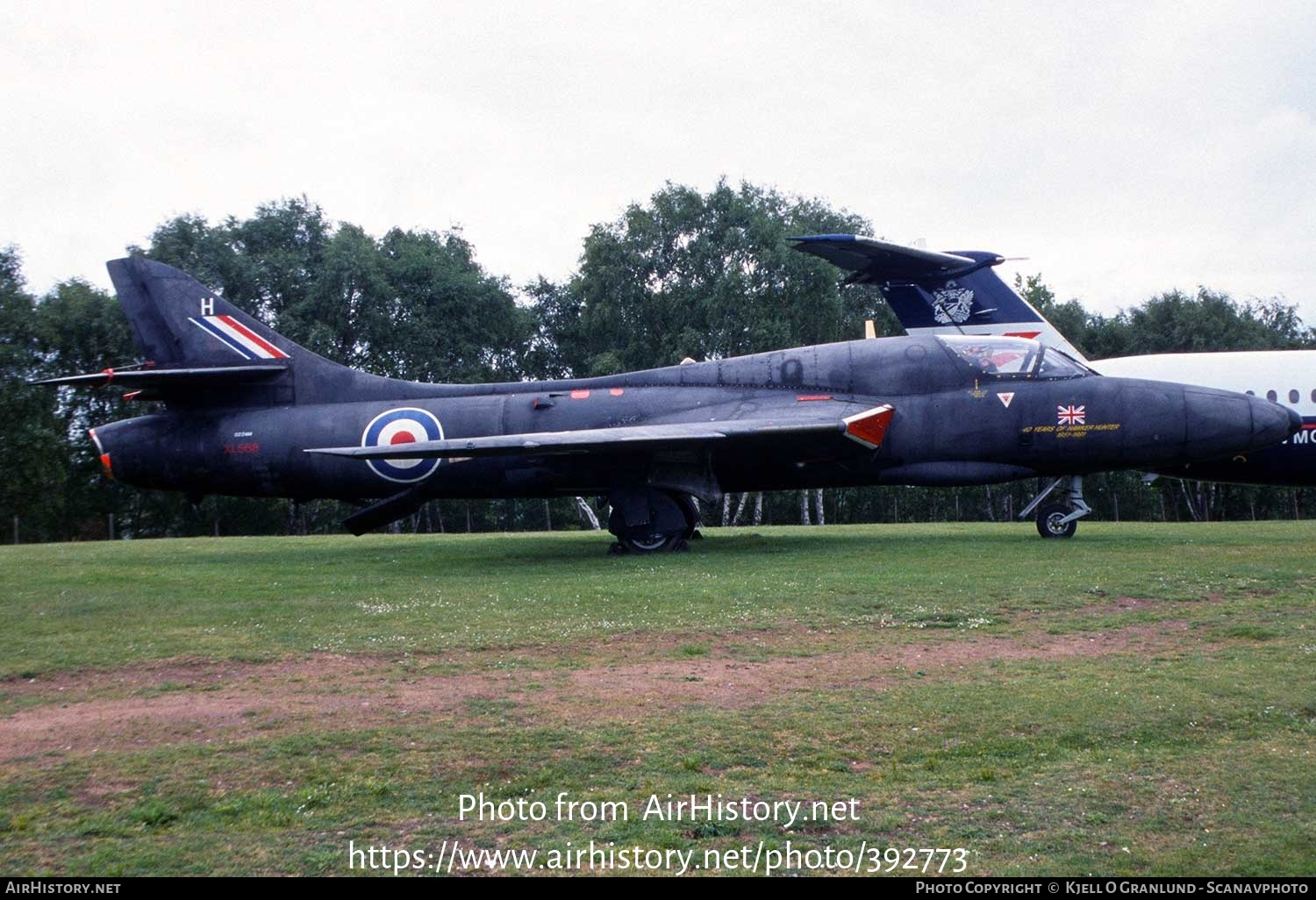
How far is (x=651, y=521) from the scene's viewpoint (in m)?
17.2

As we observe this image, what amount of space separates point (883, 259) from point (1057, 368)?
27.3ft

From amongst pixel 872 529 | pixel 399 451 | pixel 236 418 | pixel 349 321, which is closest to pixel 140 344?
pixel 236 418

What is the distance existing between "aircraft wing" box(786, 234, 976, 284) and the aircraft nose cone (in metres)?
8.74

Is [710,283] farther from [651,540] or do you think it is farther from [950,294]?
[651,540]

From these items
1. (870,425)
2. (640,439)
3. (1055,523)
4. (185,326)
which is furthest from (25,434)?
(1055,523)

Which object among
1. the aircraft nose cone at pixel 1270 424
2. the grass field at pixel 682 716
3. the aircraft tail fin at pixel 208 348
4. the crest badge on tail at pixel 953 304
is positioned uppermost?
the crest badge on tail at pixel 953 304

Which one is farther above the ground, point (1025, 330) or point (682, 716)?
point (1025, 330)

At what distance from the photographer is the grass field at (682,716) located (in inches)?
204

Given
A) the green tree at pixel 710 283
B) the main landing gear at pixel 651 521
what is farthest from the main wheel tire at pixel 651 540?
the green tree at pixel 710 283

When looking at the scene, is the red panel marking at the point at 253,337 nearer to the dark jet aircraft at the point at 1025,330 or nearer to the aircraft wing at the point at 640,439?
the aircraft wing at the point at 640,439

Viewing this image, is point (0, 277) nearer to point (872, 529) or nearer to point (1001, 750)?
point (872, 529)

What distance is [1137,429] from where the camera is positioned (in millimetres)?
16656

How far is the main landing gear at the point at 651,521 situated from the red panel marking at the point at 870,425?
2795 millimetres

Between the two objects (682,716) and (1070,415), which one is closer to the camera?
(682,716)
